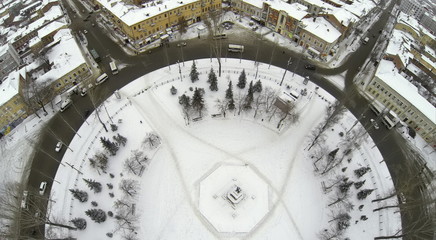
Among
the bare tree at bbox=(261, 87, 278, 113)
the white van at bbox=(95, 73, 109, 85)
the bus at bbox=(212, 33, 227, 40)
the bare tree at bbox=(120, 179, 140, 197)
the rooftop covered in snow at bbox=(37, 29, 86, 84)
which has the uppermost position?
the rooftop covered in snow at bbox=(37, 29, 86, 84)

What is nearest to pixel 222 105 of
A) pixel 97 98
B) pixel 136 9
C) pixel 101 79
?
pixel 97 98

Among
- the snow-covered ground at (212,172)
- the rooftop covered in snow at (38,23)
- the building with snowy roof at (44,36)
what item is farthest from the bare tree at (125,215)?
the rooftop covered in snow at (38,23)

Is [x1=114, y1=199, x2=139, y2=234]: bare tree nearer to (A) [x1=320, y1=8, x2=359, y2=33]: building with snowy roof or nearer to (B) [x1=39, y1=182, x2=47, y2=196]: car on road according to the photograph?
(B) [x1=39, y1=182, x2=47, y2=196]: car on road

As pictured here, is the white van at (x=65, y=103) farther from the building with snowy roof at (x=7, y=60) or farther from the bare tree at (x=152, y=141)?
the building with snowy roof at (x=7, y=60)

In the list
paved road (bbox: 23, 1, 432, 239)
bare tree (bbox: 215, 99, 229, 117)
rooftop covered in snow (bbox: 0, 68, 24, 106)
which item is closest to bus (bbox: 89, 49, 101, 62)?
paved road (bbox: 23, 1, 432, 239)

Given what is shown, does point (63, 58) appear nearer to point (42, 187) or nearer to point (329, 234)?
point (42, 187)
